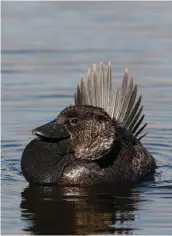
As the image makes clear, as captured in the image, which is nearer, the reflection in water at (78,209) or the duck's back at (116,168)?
the reflection in water at (78,209)

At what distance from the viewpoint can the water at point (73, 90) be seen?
9.91m

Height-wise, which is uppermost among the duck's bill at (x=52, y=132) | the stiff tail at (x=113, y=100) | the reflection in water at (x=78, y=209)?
the stiff tail at (x=113, y=100)

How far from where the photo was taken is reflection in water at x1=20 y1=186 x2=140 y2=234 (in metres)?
9.58

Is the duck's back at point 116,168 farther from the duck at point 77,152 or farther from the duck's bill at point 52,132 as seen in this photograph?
the duck's bill at point 52,132

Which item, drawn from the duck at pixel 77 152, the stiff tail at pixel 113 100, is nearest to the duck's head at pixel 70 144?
the duck at pixel 77 152

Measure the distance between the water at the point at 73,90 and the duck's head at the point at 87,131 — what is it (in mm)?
482

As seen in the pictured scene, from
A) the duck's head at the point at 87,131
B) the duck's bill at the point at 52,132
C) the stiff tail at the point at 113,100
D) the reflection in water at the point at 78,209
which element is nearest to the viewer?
the reflection in water at the point at 78,209

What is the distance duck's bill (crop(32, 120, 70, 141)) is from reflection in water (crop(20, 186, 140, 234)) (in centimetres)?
57

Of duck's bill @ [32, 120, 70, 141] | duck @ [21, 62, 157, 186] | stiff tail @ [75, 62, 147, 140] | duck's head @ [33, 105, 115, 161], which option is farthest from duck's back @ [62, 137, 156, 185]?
stiff tail @ [75, 62, 147, 140]

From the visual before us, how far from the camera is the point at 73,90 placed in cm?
1474

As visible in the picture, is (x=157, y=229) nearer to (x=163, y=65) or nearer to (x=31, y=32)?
(x=163, y=65)

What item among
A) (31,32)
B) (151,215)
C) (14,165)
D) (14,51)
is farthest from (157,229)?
(31,32)

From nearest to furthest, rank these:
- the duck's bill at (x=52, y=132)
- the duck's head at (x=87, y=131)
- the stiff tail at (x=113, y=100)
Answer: the duck's bill at (x=52, y=132) < the duck's head at (x=87, y=131) < the stiff tail at (x=113, y=100)

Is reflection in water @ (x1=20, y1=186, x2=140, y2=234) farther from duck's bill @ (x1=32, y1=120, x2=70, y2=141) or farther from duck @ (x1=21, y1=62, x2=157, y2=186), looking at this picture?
duck's bill @ (x1=32, y1=120, x2=70, y2=141)
